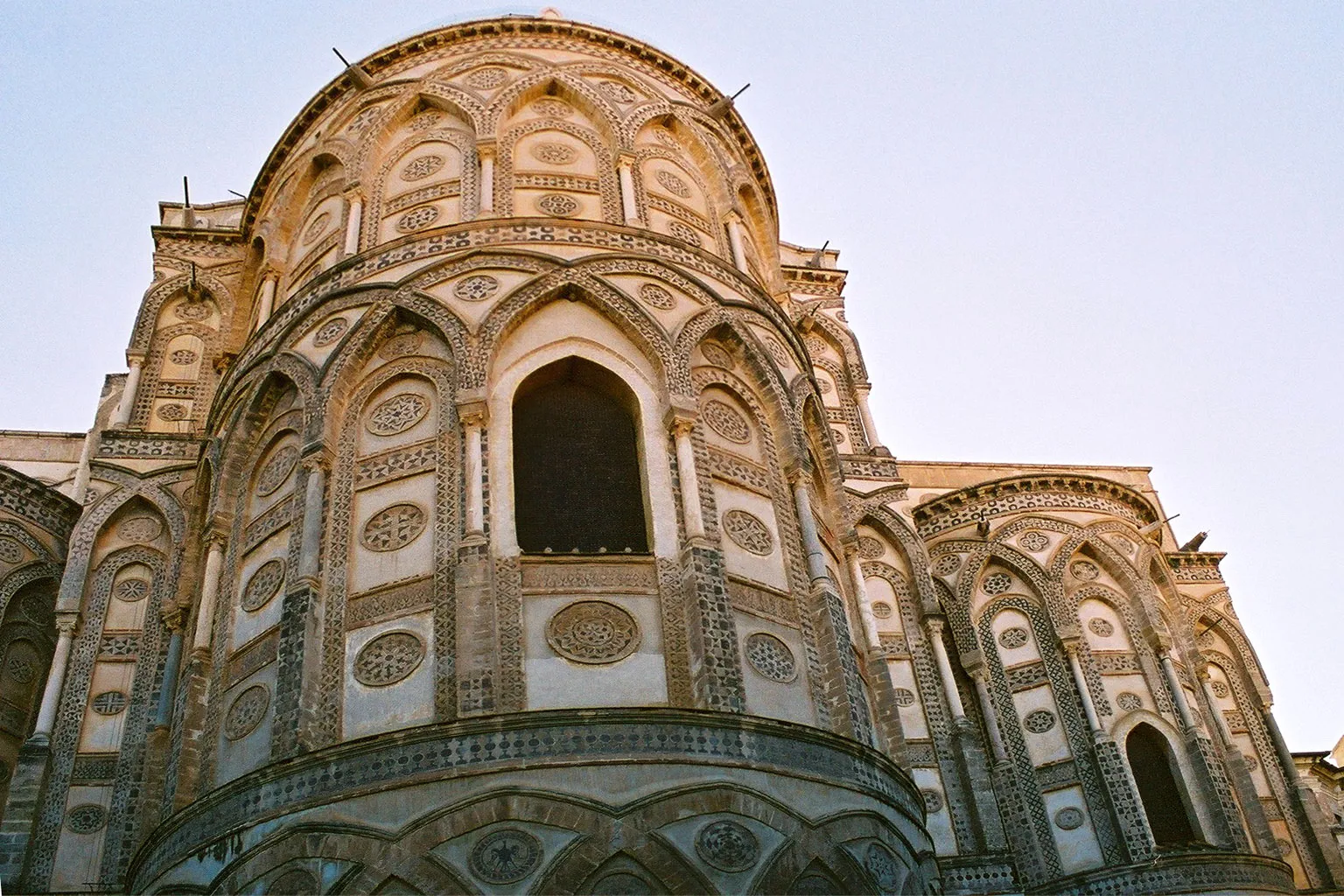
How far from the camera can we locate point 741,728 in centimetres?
983

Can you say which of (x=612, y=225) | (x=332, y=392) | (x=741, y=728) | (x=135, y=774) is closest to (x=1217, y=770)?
(x=741, y=728)

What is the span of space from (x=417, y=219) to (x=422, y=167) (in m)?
1.07

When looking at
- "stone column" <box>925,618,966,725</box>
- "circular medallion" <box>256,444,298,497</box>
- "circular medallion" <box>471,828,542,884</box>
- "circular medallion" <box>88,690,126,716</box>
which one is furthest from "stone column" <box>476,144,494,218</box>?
"stone column" <box>925,618,966,725</box>

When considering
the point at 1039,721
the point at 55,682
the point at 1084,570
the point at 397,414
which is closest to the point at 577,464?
the point at 397,414

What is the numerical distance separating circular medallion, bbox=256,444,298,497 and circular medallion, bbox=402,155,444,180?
4071 millimetres

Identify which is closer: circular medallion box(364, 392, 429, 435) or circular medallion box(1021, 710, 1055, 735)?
A: circular medallion box(364, 392, 429, 435)

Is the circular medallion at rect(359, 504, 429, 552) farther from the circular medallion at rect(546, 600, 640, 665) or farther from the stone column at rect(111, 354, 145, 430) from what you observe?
the stone column at rect(111, 354, 145, 430)

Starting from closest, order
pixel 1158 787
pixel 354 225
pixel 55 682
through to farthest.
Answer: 1. pixel 55 682
2. pixel 354 225
3. pixel 1158 787

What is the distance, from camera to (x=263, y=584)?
38.6 feet

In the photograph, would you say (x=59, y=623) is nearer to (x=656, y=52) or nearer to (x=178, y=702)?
(x=178, y=702)

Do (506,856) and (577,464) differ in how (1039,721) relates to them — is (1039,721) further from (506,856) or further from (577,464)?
(506,856)

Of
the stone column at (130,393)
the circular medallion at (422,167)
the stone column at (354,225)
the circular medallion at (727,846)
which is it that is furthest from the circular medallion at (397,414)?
the stone column at (130,393)

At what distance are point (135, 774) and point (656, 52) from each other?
11.4 metres

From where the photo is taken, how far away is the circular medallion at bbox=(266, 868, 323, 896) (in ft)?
29.5
